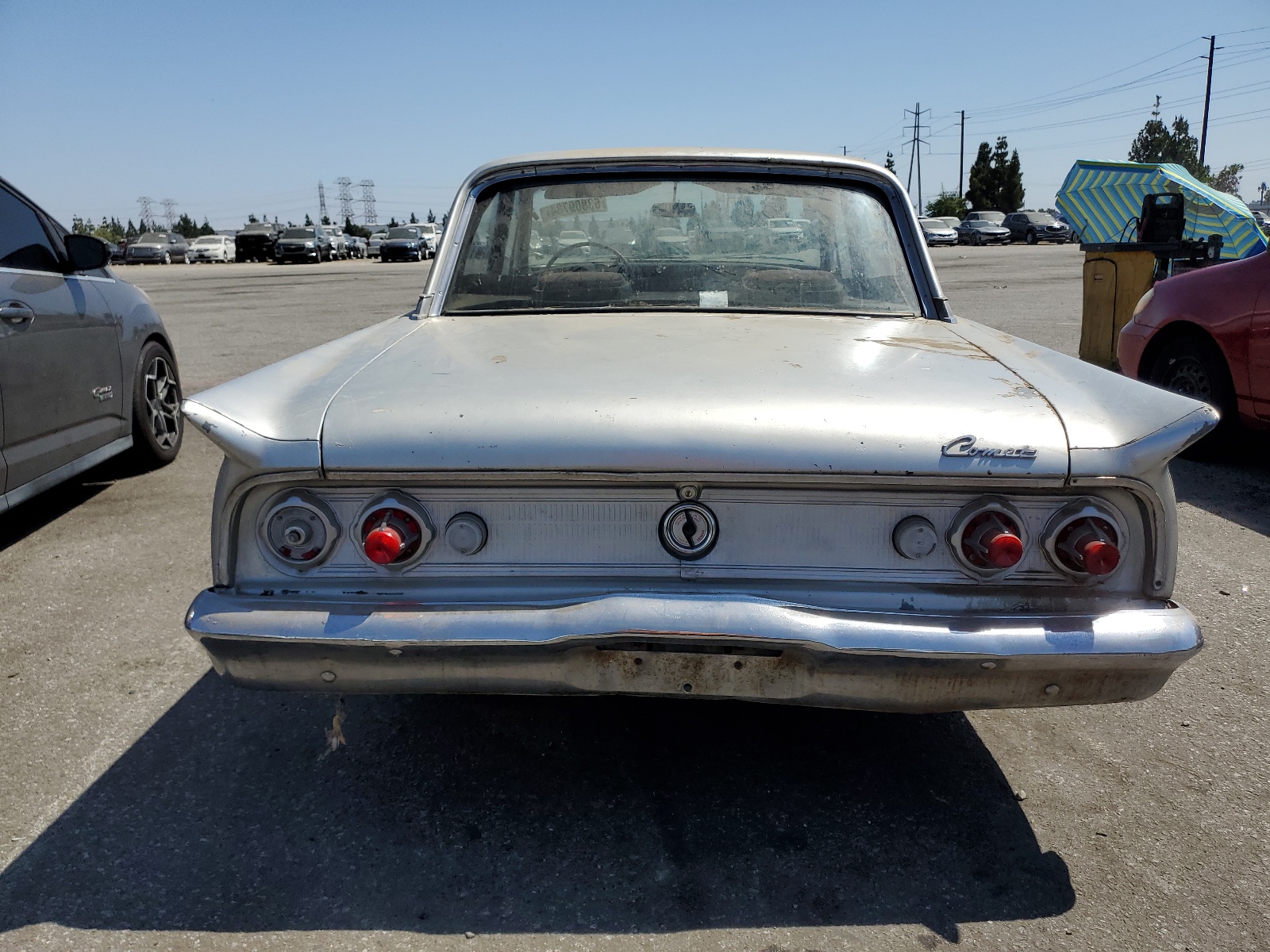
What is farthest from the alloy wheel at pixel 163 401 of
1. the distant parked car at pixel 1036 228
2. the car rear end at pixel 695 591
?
the distant parked car at pixel 1036 228

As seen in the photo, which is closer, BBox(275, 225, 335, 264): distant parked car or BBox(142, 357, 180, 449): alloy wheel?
BBox(142, 357, 180, 449): alloy wheel

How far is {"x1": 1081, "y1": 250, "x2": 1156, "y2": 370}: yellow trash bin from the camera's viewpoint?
29.2 feet

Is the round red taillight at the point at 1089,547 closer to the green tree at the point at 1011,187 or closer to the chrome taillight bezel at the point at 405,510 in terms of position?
the chrome taillight bezel at the point at 405,510

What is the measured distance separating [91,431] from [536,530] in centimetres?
366

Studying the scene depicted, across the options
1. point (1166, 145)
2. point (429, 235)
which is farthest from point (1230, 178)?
point (429, 235)

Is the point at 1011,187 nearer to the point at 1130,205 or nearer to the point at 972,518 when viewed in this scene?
the point at 1130,205

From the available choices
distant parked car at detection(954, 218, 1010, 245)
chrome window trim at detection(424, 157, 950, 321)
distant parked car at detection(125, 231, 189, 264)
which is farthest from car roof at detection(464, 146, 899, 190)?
distant parked car at detection(125, 231, 189, 264)

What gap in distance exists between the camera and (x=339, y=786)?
263cm

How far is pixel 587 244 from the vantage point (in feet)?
11.2

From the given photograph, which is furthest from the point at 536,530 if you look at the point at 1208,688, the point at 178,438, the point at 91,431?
the point at 178,438

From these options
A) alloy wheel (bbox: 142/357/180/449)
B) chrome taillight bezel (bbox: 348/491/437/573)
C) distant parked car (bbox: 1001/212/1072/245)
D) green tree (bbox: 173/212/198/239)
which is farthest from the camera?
green tree (bbox: 173/212/198/239)

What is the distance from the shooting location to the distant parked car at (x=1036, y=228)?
47.9 metres

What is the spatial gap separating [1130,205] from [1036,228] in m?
36.2

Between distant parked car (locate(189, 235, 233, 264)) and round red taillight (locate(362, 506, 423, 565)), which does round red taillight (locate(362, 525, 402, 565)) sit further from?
distant parked car (locate(189, 235, 233, 264))
